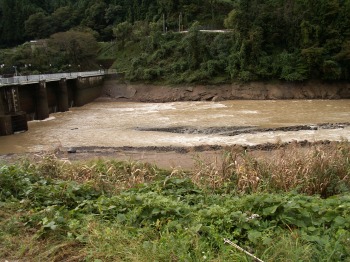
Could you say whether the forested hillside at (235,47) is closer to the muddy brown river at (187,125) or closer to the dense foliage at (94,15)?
the dense foliage at (94,15)

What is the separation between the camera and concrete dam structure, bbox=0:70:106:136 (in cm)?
2734

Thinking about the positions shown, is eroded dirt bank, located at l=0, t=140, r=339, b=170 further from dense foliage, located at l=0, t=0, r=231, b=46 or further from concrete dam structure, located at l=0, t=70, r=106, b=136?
dense foliage, located at l=0, t=0, r=231, b=46

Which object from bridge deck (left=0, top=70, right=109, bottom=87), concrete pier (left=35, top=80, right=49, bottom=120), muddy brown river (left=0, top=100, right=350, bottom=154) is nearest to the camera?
muddy brown river (left=0, top=100, right=350, bottom=154)

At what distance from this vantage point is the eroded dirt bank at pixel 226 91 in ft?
135

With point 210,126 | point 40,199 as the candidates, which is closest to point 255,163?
point 40,199

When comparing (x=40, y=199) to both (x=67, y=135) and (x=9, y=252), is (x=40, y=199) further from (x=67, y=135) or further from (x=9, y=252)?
(x=67, y=135)

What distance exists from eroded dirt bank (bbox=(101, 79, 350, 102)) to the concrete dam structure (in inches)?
173

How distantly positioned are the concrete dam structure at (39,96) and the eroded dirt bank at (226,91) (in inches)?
173

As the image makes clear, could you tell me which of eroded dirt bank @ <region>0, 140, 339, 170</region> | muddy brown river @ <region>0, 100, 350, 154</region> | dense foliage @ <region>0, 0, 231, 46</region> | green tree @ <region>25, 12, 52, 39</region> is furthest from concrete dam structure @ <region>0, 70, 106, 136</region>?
green tree @ <region>25, 12, 52, 39</region>

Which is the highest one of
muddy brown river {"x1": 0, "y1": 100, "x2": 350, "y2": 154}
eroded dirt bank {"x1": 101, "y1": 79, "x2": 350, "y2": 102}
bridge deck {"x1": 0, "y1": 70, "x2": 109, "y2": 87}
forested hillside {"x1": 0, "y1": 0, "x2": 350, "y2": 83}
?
forested hillside {"x1": 0, "y1": 0, "x2": 350, "y2": 83}

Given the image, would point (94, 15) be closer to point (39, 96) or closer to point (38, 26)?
point (38, 26)

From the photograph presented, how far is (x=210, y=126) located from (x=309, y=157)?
1771 centimetres

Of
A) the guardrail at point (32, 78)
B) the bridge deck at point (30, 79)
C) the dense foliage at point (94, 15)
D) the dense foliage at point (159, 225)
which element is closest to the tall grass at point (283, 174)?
the dense foliage at point (159, 225)

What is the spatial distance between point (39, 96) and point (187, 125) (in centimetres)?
1525
